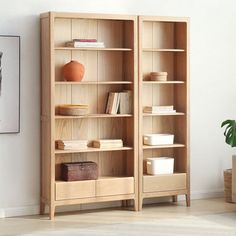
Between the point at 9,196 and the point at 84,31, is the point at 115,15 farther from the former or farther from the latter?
the point at 9,196

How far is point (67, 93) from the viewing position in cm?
628

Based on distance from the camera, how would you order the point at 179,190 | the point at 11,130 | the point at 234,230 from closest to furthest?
the point at 234,230
the point at 11,130
the point at 179,190

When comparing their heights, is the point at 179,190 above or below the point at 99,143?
below

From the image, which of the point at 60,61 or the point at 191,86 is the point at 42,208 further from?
the point at 191,86

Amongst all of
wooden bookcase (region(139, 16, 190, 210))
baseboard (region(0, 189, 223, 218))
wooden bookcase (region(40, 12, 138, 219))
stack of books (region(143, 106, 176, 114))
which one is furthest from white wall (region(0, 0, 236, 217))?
stack of books (region(143, 106, 176, 114))

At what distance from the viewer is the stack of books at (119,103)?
6.31 metres

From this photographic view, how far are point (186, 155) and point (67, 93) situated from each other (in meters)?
1.35

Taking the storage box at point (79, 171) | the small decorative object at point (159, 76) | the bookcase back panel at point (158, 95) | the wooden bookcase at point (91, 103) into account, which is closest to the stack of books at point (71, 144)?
the wooden bookcase at point (91, 103)

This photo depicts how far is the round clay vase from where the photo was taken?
239 inches

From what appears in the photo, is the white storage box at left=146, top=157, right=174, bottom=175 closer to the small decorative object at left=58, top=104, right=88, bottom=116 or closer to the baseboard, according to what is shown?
the baseboard

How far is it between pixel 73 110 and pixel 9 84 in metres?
0.63

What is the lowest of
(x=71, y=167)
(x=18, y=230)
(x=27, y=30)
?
(x=18, y=230)

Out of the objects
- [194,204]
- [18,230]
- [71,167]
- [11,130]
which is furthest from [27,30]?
[194,204]

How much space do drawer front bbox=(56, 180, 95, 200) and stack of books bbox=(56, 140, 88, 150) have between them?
0.32 m
